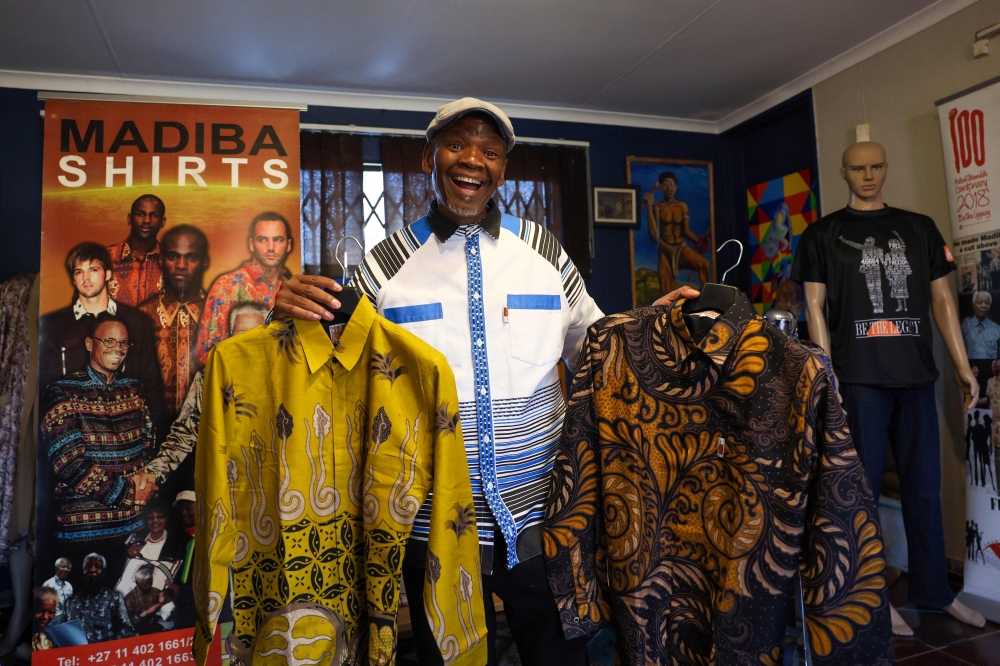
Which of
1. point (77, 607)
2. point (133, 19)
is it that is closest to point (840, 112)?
point (133, 19)

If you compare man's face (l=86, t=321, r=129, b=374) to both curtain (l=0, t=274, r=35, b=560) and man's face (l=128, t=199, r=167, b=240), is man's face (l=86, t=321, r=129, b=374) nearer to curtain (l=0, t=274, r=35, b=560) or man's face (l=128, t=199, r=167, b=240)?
man's face (l=128, t=199, r=167, b=240)

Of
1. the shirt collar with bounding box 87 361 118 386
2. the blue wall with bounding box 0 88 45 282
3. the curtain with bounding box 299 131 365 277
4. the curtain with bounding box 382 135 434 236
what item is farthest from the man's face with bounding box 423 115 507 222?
the blue wall with bounding box 0 88 45 282

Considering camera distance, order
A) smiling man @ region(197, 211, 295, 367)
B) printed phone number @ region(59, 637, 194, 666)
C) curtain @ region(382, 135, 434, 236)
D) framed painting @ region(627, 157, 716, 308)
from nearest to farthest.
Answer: printed phone number @ region(59, 637, 194, 666), smiling man @ region(197, 211, 295, 367), curtain @ region(382, 135, 434, 236), framed painting @ region(627, 157, 716, 308)

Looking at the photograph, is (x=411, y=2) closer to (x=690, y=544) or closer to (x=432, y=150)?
(x=432, y=150)

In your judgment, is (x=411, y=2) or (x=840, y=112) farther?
(x=840, y=112)

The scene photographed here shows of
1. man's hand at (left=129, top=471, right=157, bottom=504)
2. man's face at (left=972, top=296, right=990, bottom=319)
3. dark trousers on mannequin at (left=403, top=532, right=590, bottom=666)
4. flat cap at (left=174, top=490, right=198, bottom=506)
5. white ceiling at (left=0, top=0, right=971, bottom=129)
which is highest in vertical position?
white ceiling at (left=0, top=0, right=971, bottom=129)

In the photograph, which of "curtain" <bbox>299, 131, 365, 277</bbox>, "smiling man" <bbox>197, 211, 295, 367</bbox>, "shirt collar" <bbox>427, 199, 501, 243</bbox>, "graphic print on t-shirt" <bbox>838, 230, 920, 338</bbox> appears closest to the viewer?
"shirt collar" <bbox>427, 199, 501, 243</bbox>

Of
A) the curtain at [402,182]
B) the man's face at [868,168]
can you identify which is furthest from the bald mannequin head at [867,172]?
the curtain at [402,182]

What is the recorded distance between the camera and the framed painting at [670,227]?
14.9 ft

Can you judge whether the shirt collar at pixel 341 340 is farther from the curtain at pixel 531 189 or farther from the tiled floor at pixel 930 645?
the curtain at pixel 531 189

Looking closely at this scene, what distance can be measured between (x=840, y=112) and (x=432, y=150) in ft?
10.5

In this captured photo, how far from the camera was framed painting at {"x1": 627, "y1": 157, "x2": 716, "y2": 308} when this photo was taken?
14.9 feet

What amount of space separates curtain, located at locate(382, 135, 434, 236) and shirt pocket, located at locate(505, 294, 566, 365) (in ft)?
8.74

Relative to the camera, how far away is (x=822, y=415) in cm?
113
